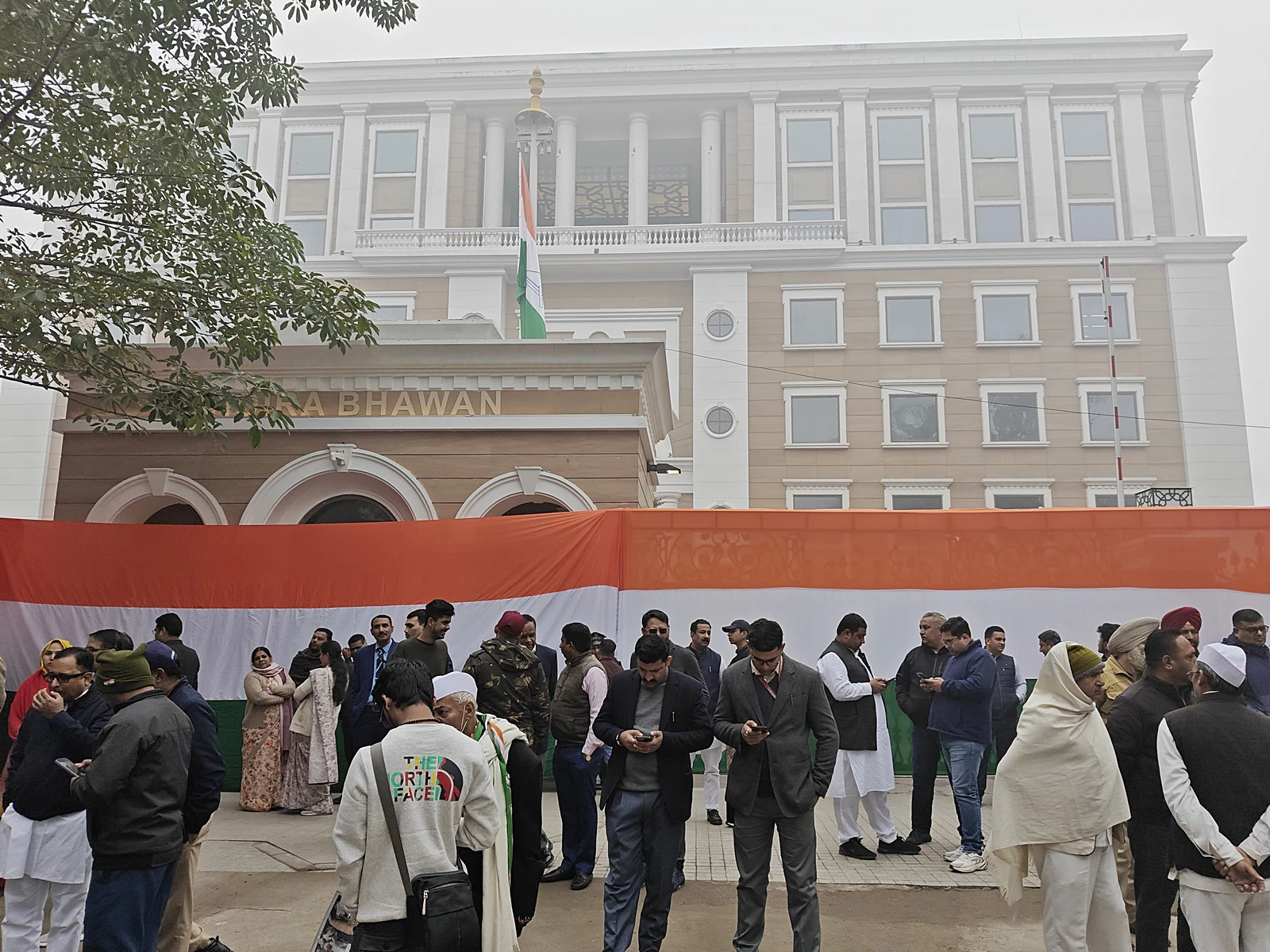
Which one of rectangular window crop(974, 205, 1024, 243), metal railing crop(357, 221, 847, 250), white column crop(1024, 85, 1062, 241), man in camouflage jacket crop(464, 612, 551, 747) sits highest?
white column crop(1024, 85, 1062, 241)

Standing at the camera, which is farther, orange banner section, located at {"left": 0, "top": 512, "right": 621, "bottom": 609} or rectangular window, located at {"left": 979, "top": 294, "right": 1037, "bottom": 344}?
rectangular window, located at {"left": 979, "top": 294, "right": 1037, "bottom": 344}

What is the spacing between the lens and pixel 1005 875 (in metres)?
4.93

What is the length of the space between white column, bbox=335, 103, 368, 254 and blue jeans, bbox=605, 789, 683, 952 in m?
34.8

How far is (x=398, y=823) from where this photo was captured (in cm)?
369

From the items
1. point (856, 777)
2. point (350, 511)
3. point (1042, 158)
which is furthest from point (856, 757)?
point (1042, 158)

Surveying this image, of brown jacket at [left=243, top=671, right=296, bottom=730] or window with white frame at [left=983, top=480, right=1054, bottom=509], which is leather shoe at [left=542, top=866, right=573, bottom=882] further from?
window with white frame at [left=983, top=480, right=1054, bottom=509]

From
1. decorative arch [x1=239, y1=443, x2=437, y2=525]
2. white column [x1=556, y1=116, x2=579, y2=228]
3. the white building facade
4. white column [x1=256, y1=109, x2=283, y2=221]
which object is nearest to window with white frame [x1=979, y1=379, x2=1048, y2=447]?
the white building facade

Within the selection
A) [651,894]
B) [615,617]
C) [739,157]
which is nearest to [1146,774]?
[651,894]

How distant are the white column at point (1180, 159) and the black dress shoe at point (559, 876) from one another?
35.0m

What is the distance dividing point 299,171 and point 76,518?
28.6m

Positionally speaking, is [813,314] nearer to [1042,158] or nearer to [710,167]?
[710,167]

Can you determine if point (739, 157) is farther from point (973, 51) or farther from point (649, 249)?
point (973, 51)

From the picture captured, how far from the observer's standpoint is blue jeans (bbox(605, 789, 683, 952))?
5531 millimetres

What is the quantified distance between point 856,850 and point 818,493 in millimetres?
23460
